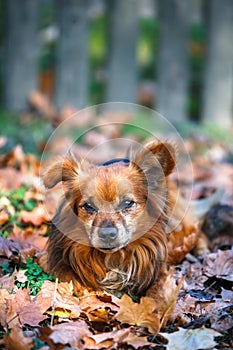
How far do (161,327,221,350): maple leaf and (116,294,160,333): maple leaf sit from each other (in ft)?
0.49

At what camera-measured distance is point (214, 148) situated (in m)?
7.64

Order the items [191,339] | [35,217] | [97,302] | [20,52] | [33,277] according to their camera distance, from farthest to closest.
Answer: [20,52]
[35,217]
[33,277]
[97,302]
[191,339]

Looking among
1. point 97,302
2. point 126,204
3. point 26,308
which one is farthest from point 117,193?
point 26,308

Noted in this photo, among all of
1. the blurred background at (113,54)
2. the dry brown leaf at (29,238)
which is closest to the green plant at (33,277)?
the dry brown leaf at (29,238)

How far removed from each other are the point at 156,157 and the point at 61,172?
522 mm

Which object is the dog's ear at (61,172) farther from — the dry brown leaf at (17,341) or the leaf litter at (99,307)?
the dry brown leaf at (17,341)

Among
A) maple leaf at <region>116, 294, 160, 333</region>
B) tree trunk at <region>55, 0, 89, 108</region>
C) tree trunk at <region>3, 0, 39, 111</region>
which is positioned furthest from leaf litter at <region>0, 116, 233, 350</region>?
tree trunk at <region>55, 0, 89, 108</region>

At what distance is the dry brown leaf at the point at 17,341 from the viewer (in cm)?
275

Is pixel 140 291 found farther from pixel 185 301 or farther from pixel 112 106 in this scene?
pixel 112 106

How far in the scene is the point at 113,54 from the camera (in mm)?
9062

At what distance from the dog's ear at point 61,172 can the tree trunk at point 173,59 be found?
5670 mm

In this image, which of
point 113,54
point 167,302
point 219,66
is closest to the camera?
point 167,302

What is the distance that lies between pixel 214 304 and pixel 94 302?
1.98ft

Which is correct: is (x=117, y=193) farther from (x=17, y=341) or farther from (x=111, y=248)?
(x=17, y=341)
